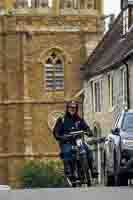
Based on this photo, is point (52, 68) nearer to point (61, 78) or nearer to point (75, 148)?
point (61, 78)

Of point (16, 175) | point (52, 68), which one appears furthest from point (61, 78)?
point (16, 175)

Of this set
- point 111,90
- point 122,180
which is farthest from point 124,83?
point 122,180

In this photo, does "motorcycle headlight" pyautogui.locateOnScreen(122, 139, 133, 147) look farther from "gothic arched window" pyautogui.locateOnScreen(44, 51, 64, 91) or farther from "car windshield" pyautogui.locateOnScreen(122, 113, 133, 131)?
"gothic arched window" pyautogui.locateOnScreen(44, 51, 64, 91)

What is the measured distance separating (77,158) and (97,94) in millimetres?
32637

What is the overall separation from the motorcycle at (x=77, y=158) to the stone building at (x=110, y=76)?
19.3m

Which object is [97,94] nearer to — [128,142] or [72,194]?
[128,142]

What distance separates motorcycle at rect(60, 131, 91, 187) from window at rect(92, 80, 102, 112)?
1218 inches

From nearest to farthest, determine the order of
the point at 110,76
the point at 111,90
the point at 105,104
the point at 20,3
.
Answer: the point at 110,76
the point at 111,90
the point at 105,104
the point at 20,3

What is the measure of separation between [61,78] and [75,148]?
44.8 meters

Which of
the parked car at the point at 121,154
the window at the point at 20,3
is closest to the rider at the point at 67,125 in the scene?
the parked car at the point at 121,154

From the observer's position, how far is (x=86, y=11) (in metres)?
66.9

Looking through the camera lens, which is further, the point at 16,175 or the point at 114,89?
the point at 16,175

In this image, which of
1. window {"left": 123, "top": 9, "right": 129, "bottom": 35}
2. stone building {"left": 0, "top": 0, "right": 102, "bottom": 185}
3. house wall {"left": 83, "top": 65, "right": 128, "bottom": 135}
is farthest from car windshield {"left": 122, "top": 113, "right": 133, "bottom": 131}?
stone building {"left": 0, "top": 0, "right": 102, "bottom": 185}

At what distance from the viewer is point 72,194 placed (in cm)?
1792
